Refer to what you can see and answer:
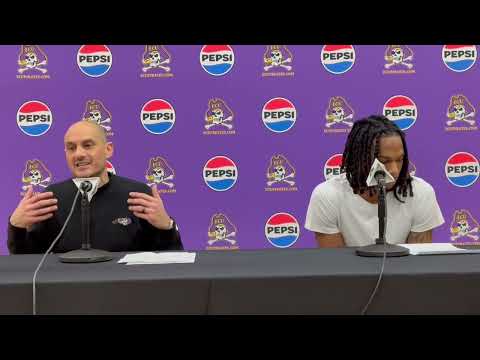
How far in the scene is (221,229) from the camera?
3850 mm

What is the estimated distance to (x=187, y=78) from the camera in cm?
381

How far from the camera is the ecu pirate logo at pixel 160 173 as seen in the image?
12.5ft

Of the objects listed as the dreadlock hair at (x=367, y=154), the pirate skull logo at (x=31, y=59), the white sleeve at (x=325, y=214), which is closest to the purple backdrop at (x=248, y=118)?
the pirate skull logo at (x=31, y=59)

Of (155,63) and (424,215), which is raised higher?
(155,63)

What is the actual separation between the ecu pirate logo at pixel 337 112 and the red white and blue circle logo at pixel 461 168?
2.54 ft

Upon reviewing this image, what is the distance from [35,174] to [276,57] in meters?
1.85

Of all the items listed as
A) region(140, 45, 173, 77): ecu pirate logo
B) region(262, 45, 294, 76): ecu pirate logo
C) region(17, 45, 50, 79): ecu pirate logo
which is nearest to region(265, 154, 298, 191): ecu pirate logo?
region(262, 45, 294, 76): ecu pirate logo

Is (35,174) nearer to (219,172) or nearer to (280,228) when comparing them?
(219,172)

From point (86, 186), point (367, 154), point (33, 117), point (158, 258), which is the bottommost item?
point (158, 258)

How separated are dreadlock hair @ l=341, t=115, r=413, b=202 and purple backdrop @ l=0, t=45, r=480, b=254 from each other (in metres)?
1.00

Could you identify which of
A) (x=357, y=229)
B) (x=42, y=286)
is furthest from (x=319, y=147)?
(x=42, y=286)

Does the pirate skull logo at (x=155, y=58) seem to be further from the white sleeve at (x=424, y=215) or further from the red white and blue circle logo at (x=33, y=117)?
the white sleeve at (x=424, y=215)

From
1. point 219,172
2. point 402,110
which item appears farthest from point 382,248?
point 402,110

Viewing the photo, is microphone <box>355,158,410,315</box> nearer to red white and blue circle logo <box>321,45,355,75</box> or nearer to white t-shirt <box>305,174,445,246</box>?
white t-shirt <box>305,174,445,246</box>
